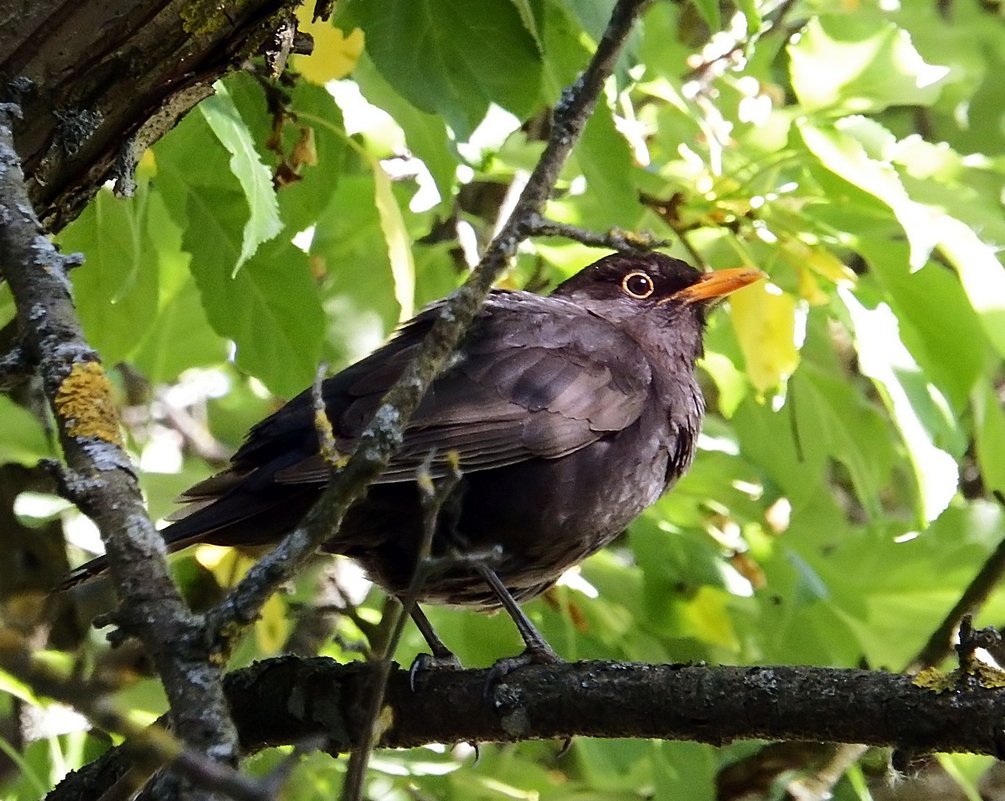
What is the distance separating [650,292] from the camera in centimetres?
449

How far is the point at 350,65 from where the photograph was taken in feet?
10.0

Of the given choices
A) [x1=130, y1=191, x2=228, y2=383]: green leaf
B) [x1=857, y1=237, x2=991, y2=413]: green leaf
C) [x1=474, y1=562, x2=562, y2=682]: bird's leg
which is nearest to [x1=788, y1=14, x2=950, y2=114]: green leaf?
[x1=857, y1=237, x2=991, y2=413]: green leaf

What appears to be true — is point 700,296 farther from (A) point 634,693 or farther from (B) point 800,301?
(A) point 634,693

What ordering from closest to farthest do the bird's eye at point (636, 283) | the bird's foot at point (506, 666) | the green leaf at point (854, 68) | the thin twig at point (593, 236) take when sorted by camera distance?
the thin twig at point (593, 236)
the bird's foot at point (506, 666)
the green leaf at point (854, 68)
the bird's eye at point (636, 283)

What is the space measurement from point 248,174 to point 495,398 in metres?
1.17

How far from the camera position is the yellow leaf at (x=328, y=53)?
9.95 feet

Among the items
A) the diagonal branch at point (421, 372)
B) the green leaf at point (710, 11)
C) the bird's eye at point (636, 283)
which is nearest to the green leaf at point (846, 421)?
the bird's eye at point (636, 283)

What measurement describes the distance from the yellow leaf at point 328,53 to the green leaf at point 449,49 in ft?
0.41

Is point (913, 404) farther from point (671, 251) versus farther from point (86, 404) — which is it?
point (86, 404)

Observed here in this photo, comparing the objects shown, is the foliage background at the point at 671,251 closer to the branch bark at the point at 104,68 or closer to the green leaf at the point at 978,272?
the green leaf at the point at 978,272

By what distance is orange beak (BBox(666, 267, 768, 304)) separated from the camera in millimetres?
3870

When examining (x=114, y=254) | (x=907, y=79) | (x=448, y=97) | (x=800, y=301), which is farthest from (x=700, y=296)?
(x=114, y=254)

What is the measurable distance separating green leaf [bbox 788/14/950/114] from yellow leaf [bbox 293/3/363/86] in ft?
4.17

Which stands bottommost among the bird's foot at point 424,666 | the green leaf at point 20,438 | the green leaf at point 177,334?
the bird's foot at point 424,666
